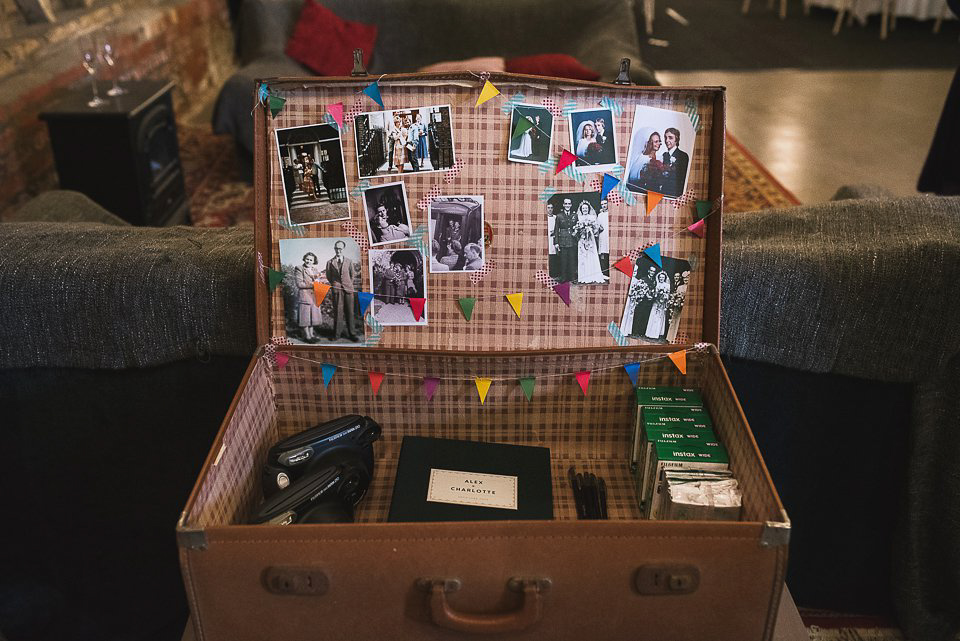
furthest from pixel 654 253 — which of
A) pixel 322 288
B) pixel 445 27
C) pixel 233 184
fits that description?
pixel 445 27

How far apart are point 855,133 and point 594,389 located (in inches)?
153

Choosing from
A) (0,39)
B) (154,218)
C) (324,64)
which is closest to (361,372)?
(154,218)

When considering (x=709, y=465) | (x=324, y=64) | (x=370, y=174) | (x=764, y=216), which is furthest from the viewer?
(x=324, y=64)

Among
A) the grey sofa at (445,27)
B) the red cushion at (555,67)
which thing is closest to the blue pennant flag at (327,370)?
the red cushion at (555,67)

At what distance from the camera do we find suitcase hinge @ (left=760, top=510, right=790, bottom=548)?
733mm

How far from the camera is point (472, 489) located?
102 centimetres

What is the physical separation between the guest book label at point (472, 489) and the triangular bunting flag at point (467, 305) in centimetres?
23

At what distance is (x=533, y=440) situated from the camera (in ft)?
3.91

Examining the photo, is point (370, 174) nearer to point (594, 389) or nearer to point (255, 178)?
point (255, 178)

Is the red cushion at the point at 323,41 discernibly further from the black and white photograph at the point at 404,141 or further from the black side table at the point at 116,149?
the black and white photograph at the point at 404,141

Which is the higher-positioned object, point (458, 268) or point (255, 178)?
point (255, 178)

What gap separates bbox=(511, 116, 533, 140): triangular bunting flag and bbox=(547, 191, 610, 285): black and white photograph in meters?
0.10

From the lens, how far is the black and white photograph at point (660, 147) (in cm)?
105

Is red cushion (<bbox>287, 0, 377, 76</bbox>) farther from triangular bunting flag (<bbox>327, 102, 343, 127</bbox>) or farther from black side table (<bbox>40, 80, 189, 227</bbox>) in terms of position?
triangular bunting flag (<bbox>327, 102, 343, 127</bbox>)
